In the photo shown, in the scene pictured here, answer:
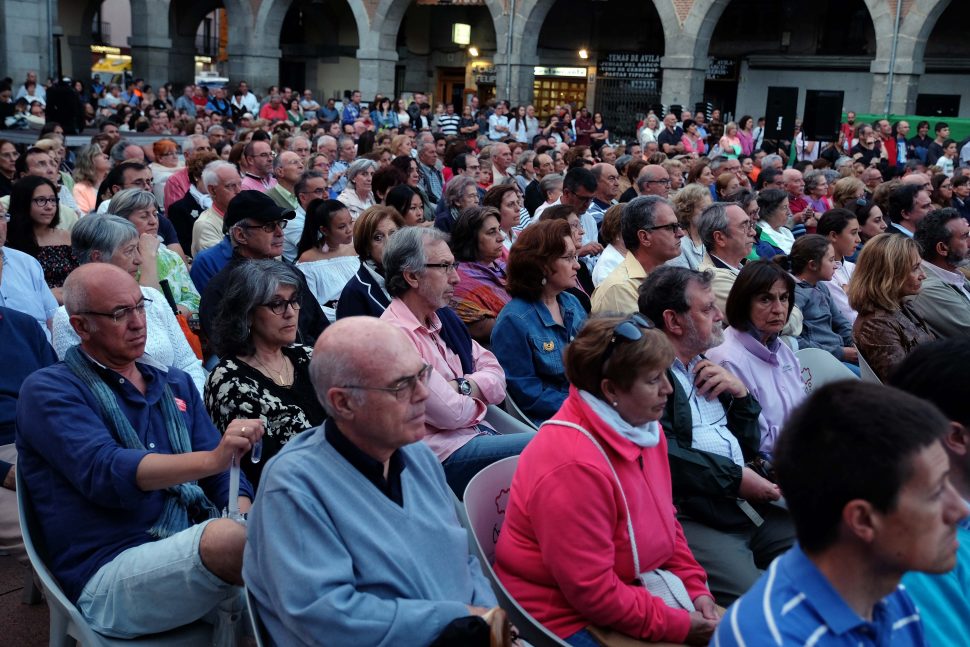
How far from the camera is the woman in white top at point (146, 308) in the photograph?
366 centimetres

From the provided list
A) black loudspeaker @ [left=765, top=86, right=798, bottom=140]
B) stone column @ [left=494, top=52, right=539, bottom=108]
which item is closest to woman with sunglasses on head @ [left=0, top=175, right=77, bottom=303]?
black loudspeaker @ [left=765, top=86, right=798, bottom=140]

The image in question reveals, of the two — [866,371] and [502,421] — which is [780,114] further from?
[502,421]

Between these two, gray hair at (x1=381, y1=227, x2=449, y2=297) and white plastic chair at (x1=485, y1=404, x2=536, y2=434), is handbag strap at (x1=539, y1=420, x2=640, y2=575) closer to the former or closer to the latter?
white plastic chair at (x1=485, y1=404, x2=536, y2=434)

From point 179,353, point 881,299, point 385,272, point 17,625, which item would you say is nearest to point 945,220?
point 881,299

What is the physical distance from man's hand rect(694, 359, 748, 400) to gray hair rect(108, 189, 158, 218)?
10.9ft

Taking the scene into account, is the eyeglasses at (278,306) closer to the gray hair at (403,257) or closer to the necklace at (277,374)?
the necklace at (277,374)

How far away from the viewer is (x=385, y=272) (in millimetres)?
3963

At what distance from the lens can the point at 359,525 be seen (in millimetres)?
2154

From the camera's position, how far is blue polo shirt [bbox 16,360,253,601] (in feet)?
8.14

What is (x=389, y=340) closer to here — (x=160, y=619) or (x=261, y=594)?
(x=261, y=594)

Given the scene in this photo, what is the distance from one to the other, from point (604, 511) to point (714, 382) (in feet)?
3.73

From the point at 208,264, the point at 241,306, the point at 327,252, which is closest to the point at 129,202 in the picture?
the point at 208,264

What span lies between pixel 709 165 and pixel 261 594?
8782 millimetres

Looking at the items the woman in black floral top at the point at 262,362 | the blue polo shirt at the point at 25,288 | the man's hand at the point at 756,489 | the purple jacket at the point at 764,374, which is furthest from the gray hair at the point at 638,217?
the blue polo shirt at the point at 25,288
